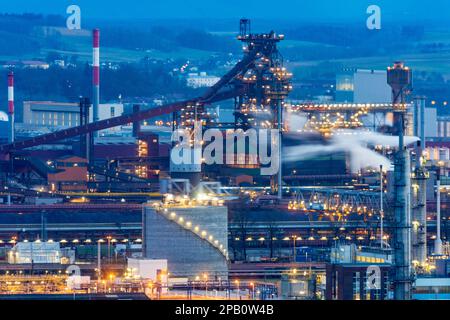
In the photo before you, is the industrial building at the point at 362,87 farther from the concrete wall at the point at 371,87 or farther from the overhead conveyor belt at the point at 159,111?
the overhead conveyor belt at the point at 159,111

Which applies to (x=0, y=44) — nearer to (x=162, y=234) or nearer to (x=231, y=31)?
Answer: (x=231, y=31)

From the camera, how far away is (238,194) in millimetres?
27406

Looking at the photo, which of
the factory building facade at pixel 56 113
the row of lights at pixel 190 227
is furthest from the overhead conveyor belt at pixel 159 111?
the row of lights at pixel 190 227

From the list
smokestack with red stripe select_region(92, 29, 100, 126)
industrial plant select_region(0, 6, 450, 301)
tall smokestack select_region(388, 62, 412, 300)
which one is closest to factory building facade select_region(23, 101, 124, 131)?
industrial plant select_region(0, 6, 450, 301)

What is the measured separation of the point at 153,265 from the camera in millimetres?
16516

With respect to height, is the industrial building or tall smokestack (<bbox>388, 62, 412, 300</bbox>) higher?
the industrial building

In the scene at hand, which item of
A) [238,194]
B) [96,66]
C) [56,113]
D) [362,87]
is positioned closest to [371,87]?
[362,87]

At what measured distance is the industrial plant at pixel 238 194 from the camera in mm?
15883

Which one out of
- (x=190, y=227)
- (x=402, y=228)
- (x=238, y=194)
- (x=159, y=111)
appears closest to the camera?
(x=402, y=228)

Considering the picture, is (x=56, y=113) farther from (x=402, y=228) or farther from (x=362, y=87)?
(x=402, y=228)

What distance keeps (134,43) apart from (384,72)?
273 inches

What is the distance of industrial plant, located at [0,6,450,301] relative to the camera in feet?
52.1

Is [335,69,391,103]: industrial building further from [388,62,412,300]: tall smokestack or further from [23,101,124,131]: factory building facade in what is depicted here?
[388,62,412,300]: tall smokestack
